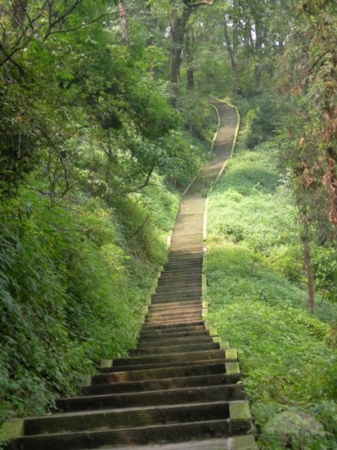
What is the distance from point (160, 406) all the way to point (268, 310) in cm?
801

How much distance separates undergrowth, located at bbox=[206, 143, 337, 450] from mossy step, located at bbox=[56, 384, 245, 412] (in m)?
0.35

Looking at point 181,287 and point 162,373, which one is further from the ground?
point 162,373

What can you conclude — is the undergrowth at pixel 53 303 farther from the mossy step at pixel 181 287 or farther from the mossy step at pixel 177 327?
the mossy step at pixel 181 287

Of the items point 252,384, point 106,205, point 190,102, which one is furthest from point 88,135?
point 190,102

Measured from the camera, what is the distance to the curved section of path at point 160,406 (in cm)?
486

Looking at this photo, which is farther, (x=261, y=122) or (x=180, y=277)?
(x=261, y=122)

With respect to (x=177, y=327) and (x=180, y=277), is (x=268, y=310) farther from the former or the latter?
(x=180, y=277)

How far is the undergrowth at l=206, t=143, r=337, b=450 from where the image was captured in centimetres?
681

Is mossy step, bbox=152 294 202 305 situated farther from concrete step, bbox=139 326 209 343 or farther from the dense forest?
concrete step, bbox=139 326 209 343

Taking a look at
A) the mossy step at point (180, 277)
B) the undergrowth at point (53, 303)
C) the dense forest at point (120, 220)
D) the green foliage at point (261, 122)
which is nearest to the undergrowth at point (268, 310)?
the dense forest at point (120, 220)

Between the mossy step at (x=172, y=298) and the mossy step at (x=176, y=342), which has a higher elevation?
the mossy step at (x=176, y=342)

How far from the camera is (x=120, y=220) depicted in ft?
57.8

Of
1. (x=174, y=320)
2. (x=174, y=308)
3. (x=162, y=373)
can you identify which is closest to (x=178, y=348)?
(x=162, y=373)

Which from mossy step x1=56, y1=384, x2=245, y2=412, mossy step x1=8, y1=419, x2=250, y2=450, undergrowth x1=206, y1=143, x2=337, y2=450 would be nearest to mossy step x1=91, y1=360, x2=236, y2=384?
undergrowth x1=206, y1=143, x2=337, y2=450
